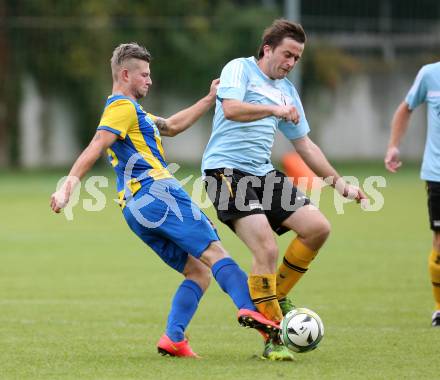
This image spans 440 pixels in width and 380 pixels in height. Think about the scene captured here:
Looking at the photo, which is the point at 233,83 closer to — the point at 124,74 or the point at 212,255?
the point at 124,74

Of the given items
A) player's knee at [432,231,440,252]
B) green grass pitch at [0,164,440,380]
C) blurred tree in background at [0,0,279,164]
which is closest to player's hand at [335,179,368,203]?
green grass pitch at [0,164,440,380]

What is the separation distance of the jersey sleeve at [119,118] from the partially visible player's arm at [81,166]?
0.04 metres

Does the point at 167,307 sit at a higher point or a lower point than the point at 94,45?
lower

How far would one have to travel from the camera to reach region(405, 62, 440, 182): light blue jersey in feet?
29.3

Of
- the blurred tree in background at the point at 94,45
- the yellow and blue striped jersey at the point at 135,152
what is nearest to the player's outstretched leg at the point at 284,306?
the yellow and blue striped jersey at the point at 135,152

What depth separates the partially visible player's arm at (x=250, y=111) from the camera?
6.77m

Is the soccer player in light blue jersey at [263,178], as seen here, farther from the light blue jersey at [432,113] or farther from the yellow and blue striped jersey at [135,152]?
the light blue jersey at [432,113]

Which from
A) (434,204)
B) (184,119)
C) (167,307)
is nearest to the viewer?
(184,119)

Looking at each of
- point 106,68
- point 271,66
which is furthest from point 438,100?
point 106,68

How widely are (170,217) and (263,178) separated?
0.78 metres

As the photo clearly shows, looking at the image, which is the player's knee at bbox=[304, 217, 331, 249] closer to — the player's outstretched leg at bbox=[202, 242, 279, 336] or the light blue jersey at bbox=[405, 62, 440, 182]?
the player's outstretched leg at bbox=[202, 242, 279, 336]

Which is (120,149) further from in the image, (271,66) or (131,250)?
(131,250)

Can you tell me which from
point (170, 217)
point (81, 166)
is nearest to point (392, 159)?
point (170, 217)

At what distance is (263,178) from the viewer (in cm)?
747
